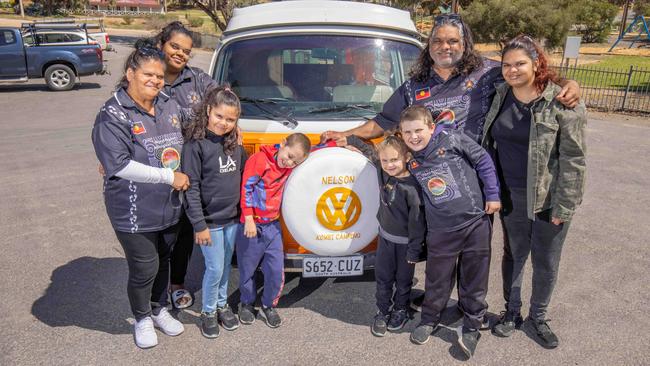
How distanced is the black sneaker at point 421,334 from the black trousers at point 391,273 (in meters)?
0.20

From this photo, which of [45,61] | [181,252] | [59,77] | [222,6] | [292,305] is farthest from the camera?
[222,6]

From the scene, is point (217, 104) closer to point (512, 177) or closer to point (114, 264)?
point (512, 177)

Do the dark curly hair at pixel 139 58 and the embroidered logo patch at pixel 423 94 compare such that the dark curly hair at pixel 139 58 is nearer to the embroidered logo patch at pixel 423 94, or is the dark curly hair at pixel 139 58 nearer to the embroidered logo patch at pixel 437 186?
the embroidered logo patch at pixel 423 94

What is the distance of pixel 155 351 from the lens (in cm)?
350

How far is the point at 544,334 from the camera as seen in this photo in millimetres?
3605

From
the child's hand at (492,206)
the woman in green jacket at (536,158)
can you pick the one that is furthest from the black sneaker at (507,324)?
the child's hand at (492,206)

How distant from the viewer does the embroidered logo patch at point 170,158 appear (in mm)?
3178

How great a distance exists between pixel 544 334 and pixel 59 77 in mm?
16552

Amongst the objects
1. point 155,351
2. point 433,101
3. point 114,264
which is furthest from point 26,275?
point 433,101

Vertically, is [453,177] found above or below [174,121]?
below

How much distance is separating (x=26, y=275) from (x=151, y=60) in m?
2.69

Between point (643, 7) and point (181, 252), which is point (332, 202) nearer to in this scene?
point (181, 252)

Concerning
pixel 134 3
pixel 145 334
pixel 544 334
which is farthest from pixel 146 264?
pixel 134 3

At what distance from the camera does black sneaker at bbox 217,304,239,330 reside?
3.74 metres
